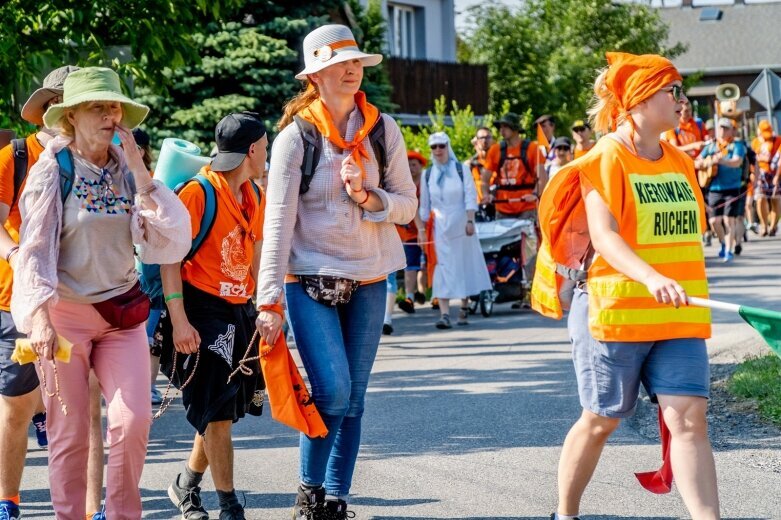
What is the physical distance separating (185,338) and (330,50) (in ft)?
4.37

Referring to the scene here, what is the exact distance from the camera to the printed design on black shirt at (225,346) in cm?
584

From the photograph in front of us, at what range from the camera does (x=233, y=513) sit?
578 centimetres

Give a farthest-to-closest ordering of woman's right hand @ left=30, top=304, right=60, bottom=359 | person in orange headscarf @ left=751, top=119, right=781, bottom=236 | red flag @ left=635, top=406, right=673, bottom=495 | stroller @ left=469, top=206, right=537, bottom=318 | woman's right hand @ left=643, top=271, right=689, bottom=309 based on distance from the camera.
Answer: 1. person in orange headscarf @ left=751, top=119, right=781, bottom=236
2. stroller @ left=469, top=206, right=537, bottom=318
3. red flag @ left=635, top=406, right=673, bottom=495
4. woman's right hand @ left=30, top=304, right=60, bottom=359
5. woman's right hand @ left=643, top=271, right=689, bottom=309

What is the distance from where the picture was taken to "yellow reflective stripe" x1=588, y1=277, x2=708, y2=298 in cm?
488

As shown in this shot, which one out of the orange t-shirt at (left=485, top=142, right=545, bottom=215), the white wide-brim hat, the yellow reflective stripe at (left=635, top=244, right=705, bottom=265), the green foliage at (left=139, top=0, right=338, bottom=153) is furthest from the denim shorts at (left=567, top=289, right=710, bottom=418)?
the green foliage at (left=139, top=0, right=338, bottom=153)

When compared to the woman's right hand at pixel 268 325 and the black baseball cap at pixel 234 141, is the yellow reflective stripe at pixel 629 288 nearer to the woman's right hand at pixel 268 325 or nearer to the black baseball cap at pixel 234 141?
the woman's right hand at pixel 268 325

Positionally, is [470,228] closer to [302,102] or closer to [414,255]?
[414,255]

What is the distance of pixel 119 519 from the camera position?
4.98 metres

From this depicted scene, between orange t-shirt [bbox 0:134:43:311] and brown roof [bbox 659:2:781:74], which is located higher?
brown roof [bbox 659:2:781:74]

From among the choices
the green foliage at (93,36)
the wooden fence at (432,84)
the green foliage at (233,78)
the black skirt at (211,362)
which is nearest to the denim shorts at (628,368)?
the black skirt at (211,362)

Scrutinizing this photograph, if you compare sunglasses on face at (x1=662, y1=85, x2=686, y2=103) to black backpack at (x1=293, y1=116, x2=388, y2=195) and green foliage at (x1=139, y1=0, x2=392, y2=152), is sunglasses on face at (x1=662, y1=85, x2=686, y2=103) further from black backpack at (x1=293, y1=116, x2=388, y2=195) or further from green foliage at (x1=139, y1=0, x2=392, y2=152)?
green foliage at (x1=139, y1=0, x2=392, y2=152)

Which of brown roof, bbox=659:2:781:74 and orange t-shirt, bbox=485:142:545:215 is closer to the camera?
orange t-shirt, bbox=485:142:545:215

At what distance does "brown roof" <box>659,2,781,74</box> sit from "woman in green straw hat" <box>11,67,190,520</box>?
2795 inches

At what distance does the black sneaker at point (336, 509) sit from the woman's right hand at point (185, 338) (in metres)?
0.86
